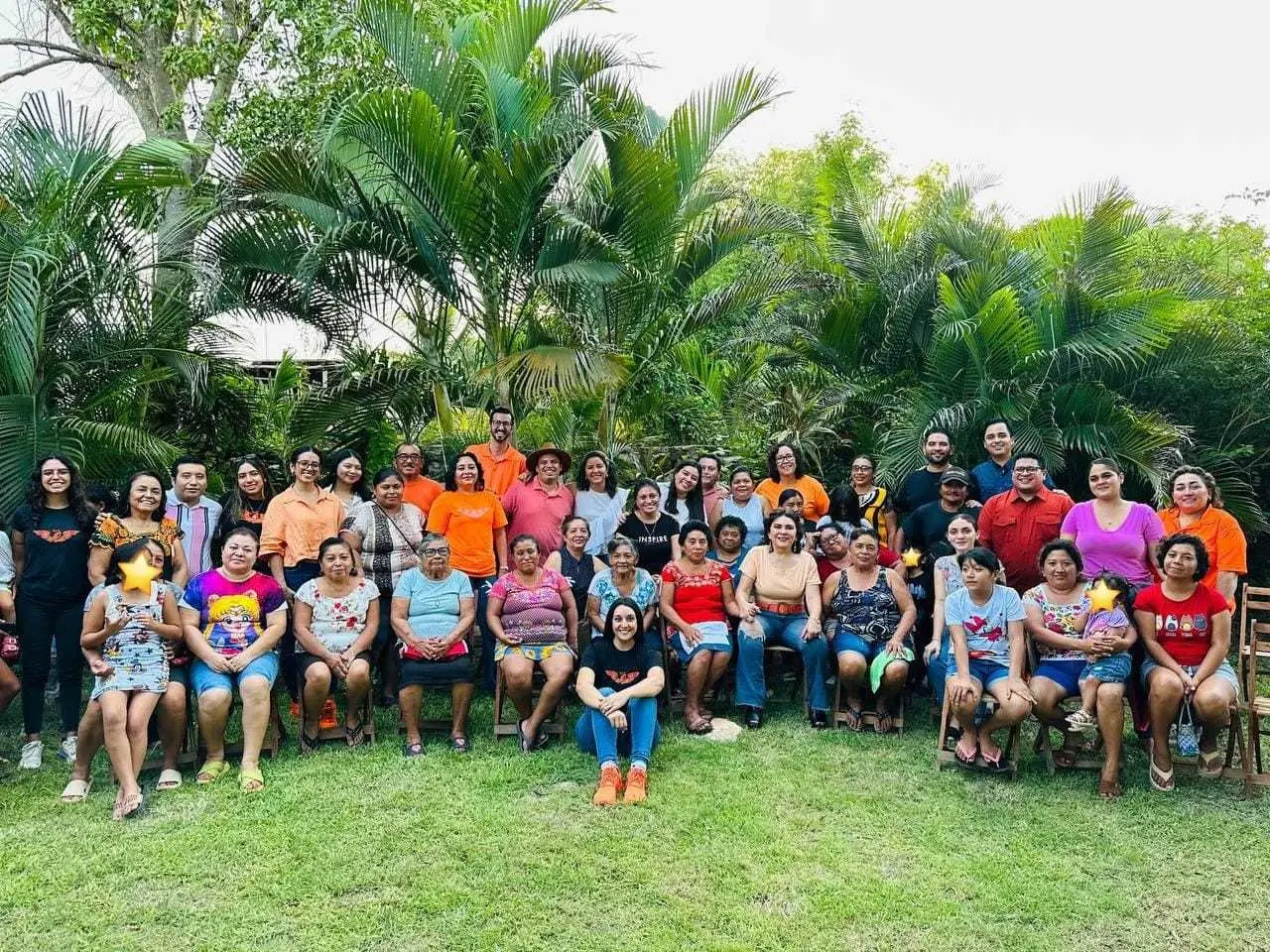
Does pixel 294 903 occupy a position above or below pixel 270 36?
below

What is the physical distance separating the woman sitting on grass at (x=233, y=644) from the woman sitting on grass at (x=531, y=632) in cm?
118

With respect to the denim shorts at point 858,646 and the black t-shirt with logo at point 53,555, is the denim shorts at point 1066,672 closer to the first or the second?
the denim shorts at point 858,646

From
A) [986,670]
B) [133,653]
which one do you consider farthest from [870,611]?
[133,653]

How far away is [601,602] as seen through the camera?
606 cm

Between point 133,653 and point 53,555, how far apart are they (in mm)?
787

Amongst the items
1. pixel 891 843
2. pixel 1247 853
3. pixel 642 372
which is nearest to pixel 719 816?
pixel 891 843

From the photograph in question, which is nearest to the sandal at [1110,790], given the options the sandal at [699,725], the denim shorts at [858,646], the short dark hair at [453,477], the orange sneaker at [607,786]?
the denim shorts at [858,646]

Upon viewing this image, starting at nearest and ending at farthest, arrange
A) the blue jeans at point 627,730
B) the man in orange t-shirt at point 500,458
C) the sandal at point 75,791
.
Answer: the sandal at point 75,791, the blue jeans at point 627,730, the man in orange t-shirt at point 500,458

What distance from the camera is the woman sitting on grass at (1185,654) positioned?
5.00 m

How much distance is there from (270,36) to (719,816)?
8.16 m

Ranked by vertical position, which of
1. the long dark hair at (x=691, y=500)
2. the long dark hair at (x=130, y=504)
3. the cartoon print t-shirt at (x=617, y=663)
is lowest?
the cartoon print t-shirt at (x=617, y=663)

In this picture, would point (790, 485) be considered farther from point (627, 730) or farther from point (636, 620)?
point (627, 730)

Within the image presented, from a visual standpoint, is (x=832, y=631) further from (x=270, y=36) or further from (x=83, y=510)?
(x=270, y=36)

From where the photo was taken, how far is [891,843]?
4461 millimetres
